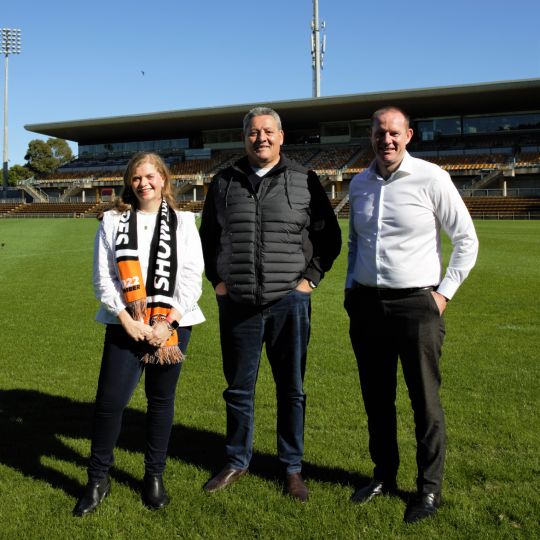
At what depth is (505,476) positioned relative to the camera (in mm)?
3689

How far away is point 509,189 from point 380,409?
149 ft

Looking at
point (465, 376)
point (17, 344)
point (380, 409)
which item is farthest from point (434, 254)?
point (17, 344)

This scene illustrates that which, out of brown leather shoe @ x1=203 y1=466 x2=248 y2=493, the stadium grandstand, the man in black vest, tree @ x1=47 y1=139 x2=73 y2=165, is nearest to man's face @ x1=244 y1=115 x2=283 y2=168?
the man in black vest

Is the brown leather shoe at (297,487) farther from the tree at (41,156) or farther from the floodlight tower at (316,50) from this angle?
the tree at (41,156)

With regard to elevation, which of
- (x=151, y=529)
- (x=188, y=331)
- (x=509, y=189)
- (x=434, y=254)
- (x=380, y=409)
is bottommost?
(x=151, y=529)

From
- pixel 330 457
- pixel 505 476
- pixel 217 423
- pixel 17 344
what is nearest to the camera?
pixel 505 476

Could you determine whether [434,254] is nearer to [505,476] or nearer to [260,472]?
[505,476]

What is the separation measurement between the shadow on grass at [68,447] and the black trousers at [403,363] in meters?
0.43

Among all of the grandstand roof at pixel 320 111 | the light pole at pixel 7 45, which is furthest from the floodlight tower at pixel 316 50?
the light pole at pixel 7 45

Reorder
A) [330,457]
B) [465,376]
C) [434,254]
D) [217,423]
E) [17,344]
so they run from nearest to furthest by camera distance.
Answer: [434,254] → [330,457] → [217,423] → [465,376] → [17,344]

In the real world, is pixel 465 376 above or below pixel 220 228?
below

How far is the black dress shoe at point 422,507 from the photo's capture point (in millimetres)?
3240

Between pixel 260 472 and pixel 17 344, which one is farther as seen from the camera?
pixel 17 344

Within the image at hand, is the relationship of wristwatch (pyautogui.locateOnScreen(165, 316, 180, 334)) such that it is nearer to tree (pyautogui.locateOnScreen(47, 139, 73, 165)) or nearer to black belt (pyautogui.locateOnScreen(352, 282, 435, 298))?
black belt (pyautogui.locateOnScreen(352, 282, 435, 298))
